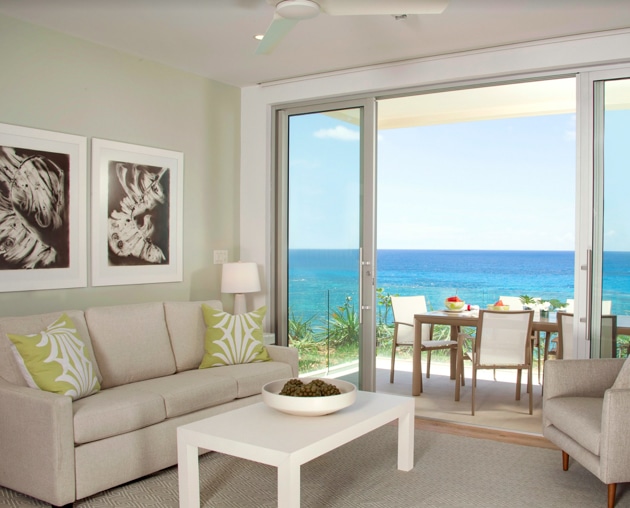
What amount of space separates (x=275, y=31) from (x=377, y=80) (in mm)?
1719

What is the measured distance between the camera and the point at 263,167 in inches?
214

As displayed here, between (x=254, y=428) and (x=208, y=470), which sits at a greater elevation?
(x=254, y=428)

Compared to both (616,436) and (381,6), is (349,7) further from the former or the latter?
(616,436)

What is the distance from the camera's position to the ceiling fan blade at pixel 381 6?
9.48 ft

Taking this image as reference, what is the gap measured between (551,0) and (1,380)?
3.46 metres

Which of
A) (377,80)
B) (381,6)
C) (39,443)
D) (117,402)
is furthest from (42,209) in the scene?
(377,80)

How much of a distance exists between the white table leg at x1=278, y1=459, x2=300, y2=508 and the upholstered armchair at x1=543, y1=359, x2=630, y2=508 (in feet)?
4.69

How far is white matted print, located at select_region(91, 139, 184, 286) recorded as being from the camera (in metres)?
4.32

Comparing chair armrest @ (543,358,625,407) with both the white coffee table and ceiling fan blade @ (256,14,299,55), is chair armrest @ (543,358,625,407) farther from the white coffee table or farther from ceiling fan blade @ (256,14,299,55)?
ceiling fan blade @ (256,14,299,55)

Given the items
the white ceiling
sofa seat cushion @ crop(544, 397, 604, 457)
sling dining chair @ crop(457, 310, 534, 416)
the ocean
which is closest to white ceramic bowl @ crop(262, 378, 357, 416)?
sofa seat cushion @ crop(544, 397, 604, 457)

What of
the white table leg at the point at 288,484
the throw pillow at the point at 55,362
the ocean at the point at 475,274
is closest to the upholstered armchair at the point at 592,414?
the white table leg at the point at 288,484

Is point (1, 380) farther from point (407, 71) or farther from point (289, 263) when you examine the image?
point (407, 71)

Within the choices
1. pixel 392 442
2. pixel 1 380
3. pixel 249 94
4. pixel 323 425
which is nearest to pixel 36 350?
pixel 1 380

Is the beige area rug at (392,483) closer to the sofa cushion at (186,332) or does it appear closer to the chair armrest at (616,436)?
the chair armrest at (616,436)
